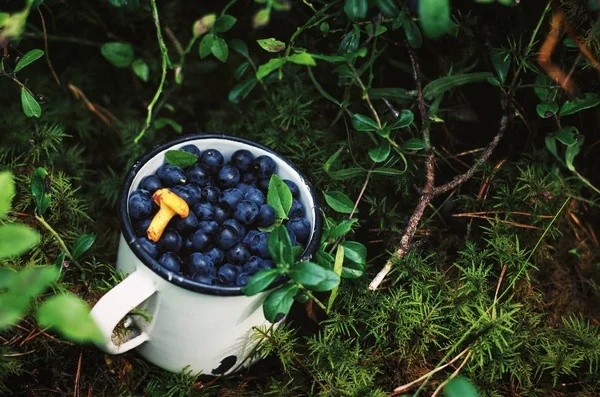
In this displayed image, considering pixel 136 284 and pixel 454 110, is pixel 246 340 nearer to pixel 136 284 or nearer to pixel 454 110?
pixel 136 284

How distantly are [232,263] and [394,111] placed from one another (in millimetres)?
454

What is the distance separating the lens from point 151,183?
3.15ft

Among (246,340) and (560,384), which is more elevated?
(246,340)

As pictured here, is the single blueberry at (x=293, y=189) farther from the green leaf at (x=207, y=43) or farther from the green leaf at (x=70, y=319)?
the green leaf at (x=70, y=319)

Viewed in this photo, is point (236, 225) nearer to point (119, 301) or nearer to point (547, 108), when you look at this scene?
point (119, 301)

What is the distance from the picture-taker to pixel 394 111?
1133 millimetres

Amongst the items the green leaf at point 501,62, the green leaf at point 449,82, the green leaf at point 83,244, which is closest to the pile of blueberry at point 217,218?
the green leaf at point 83,244

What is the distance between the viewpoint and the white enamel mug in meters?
0.83

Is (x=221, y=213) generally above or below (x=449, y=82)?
below

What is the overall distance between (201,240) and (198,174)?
133mm

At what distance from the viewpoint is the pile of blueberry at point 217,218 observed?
0.90m

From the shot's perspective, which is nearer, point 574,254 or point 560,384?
point 560,384

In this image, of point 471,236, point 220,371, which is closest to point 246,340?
point 220,371

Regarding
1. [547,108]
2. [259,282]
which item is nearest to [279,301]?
[259,282]
